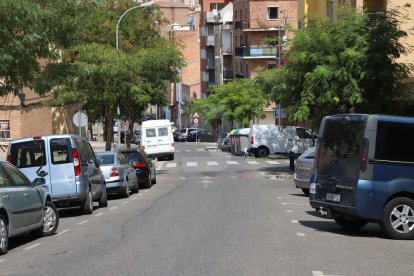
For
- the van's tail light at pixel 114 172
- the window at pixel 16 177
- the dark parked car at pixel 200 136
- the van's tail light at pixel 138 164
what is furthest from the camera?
the dark parked car at pixel 200 136

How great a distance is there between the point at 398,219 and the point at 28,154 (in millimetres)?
9066

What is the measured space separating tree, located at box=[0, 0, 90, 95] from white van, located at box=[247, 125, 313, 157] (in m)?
30.6

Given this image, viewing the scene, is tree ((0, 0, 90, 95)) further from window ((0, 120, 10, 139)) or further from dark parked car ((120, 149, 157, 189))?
window ((0, 120, 10, 139))

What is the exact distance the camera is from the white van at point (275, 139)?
1923 inches

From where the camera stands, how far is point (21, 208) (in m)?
13.0

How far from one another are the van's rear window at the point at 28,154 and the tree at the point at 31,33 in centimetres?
133

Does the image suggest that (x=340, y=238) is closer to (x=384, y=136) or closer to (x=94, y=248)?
(x=384, y=136)

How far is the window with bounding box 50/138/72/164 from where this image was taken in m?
18.2

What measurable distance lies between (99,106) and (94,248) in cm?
2202

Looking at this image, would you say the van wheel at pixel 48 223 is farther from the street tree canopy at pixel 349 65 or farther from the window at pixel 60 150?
the street tree canopy at pixel 349 65

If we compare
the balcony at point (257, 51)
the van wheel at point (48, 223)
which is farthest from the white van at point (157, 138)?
the van wheel at point (48, 223)

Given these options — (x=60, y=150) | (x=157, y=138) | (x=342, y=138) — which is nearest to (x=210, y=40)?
(x=157, y=138)

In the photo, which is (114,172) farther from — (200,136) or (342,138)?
(200,136)

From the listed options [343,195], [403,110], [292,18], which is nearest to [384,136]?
[343,195]
